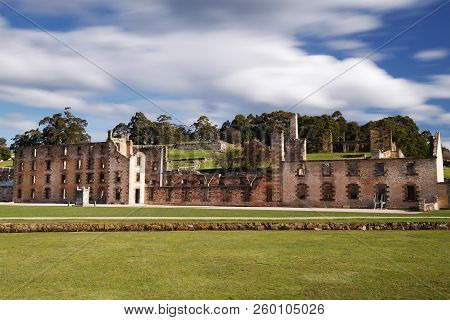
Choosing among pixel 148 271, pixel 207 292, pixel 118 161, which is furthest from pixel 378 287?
pixel 118 161

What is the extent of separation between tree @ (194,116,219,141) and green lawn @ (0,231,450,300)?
10417 cm

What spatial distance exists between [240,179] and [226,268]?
39.4 metres

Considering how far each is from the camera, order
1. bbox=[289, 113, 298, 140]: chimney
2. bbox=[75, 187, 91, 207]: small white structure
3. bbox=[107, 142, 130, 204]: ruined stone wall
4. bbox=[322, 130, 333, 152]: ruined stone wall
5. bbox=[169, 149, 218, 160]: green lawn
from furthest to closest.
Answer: bbox=[169, 149, 218, 160]: green lawn < bbox=[322, 130, 333, 152]: ruined stone wall < bbox=[289, 113, 298, 140]: chimney < bbox=[107, 142, 130, 204]: ruined stone wall < bbox=[75, 187, 91, 207]: small white structure

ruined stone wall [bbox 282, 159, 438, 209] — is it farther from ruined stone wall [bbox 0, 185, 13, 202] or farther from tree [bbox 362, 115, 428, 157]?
ruined stone wall [bbox 0, 185, 13, 202]

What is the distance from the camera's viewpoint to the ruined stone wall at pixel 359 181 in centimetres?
3878

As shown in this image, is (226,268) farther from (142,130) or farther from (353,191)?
(142,130)

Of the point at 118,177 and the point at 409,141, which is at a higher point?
the point at 409,141

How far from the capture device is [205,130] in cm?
12144

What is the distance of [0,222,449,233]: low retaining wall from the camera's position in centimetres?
1861

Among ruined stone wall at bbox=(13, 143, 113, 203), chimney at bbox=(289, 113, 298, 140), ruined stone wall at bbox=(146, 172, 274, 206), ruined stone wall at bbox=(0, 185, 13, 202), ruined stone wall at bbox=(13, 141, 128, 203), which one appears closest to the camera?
ruined stone wall at bbox=(146, 172, 274, 206)

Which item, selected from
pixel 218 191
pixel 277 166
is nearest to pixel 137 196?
pixel 218 191

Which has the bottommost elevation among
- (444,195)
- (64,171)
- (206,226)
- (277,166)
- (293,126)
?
(206,226)

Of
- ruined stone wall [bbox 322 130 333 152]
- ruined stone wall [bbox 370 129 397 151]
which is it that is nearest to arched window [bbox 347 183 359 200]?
ruined stone wall [bbox 370 129 397 151]

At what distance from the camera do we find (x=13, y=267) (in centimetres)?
969
